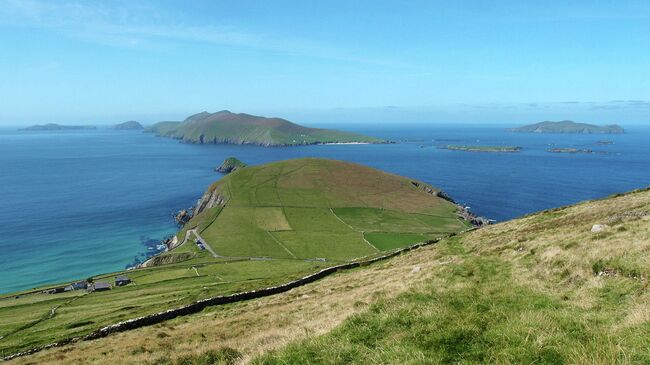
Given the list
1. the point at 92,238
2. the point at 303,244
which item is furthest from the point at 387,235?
the point at 92,238

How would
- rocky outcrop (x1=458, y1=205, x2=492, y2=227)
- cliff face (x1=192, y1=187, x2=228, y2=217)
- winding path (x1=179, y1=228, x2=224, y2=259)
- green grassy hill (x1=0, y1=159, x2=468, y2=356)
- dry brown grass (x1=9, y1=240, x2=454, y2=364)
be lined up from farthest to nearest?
cliff face (x1=192, y1=187, x2=228, y2=217)
rocky outcrop (x1=458, y1=205, x2=492, y2=227)
winding path (x1=179, y1=228, x2=224, y2=259)
green grassy hill (x1=0, y1=159, x2=468, y2=356)
dry brown grass (x1=9, y1=240, x2=454, y2=364)

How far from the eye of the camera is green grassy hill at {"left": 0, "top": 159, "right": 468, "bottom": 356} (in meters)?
55.5

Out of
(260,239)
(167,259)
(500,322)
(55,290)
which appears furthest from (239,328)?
(260,239)

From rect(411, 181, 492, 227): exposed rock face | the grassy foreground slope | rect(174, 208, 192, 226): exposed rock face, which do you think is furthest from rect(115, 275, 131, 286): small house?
rect(411, 181, 492, 227): exposed rock face

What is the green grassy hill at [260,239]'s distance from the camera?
182 feet

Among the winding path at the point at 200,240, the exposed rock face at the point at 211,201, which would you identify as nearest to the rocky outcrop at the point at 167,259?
the winding path at the point at 200,240

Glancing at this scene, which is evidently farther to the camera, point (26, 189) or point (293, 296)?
point (26, 189)

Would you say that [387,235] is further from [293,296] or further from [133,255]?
[293,296]

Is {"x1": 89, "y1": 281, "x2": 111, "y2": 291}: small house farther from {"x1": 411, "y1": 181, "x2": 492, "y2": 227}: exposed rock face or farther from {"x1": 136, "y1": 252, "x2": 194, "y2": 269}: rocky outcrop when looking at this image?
{"x1": 411, "y1": 181, "x2": 492, "y2": 227}: exposed rock face

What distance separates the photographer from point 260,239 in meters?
119

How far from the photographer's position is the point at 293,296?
39500mm

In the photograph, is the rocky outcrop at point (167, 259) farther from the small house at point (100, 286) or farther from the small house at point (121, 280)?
the small house at point (100, 286)

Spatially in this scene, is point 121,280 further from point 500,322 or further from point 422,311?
point 500,322

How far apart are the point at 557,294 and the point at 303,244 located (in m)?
99.7
